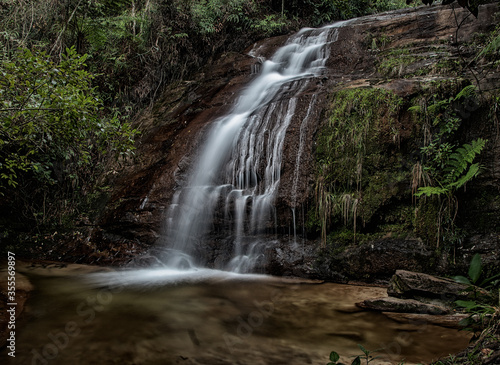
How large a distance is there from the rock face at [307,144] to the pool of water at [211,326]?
0.55m

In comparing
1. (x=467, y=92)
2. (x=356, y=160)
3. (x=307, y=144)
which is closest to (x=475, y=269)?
(x=356, y=160)

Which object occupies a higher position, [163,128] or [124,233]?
[163,128]

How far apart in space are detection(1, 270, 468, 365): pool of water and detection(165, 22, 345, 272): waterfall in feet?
3.47

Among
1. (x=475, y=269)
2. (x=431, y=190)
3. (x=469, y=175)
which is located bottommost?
(x=475, y=269)

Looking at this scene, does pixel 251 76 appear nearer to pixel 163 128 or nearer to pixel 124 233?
pixel 163 128

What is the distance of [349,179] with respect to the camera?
5090 mm

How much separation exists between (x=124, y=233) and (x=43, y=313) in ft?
8.85

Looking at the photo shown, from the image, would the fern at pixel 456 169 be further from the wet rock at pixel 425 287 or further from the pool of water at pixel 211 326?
the pool of water at pixel 211 326

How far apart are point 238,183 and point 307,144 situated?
145 centimetres

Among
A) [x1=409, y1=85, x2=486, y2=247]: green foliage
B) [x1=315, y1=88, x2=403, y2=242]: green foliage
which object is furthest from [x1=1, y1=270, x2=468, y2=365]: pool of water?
[x1=409, y1=85, x2=486, y2=247]: green foliage

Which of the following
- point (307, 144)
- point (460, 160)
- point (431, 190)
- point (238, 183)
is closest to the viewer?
point (431, 190)

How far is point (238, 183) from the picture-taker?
19.6 feet

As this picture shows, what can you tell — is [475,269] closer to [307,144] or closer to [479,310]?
[479,310]

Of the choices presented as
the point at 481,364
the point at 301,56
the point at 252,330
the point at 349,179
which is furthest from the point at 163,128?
the point at 481,364
